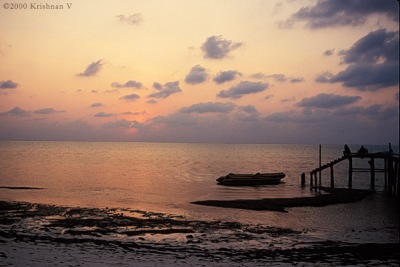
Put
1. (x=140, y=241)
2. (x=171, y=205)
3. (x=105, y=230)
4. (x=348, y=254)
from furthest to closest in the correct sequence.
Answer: (x=171, y=205), (x=105, y=230), (x=140, y=241), (x=348, y=254)

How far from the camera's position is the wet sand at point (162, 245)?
1750cm

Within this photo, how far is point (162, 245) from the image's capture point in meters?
20.0

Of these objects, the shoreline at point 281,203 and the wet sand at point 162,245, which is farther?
the shoreline at point 281,203

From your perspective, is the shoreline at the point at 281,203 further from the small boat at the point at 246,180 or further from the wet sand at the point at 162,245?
the small boat at the point at 246,180

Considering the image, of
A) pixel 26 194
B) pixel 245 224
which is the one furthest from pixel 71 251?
pixel 26 194

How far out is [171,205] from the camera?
114ft

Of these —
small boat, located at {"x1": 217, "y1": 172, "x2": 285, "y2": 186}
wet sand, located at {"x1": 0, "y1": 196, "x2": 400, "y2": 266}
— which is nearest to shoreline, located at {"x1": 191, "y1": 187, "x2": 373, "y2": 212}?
wet sand, located at {"x1": 0, "y1": 196, "x2": 400, "y2": 266}

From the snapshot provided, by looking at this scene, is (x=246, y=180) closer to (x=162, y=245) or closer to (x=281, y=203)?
(x=281, y=203)

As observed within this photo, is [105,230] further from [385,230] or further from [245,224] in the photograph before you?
[385,230]

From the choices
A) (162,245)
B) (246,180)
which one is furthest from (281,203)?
(246,180)

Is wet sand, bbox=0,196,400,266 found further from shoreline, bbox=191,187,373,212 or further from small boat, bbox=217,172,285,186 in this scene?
small boat, bbox=217,172,285,186

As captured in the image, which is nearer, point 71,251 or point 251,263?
point 251,263

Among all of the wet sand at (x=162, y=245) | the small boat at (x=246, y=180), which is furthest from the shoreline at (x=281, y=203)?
the small boat at (x=246, y=180)

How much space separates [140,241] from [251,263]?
245 inches
